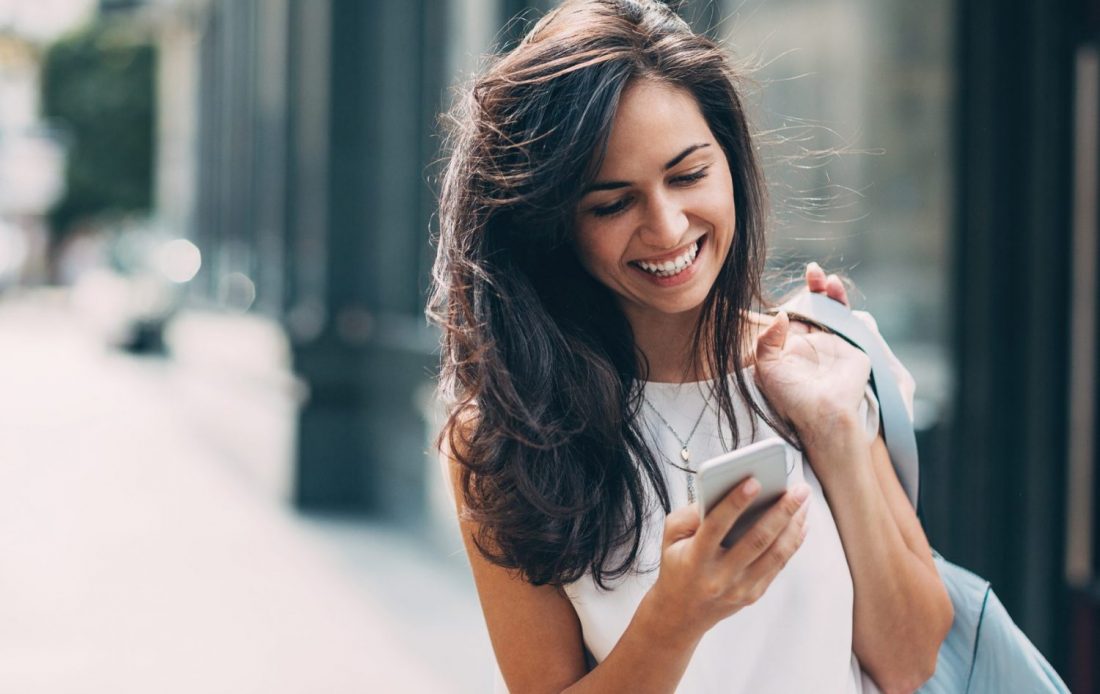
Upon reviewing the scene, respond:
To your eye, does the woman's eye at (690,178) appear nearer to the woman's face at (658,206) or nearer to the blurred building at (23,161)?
the woman's face at (658,206)

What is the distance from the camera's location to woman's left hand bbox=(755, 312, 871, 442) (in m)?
1.95

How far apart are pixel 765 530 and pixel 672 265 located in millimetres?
485

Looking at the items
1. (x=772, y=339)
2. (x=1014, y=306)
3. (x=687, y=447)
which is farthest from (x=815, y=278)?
(x=1014, y=306)

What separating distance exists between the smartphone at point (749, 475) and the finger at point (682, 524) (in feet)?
0.21

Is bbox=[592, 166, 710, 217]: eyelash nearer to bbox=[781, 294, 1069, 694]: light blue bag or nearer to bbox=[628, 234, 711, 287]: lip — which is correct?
bbox=[628, 234, 711, 287]: lip

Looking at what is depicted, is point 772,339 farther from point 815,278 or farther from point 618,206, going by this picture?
point 618,206

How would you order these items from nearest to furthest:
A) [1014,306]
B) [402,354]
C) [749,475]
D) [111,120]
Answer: [749,475]
[1014,306]
[402,354]
[111,120]

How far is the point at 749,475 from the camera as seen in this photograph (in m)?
1.56

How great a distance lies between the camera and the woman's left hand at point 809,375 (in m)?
1.95

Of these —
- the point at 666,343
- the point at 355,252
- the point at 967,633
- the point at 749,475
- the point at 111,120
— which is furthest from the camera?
the point at 111,120

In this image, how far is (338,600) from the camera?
7367mm

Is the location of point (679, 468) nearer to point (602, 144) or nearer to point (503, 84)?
point (602, 144)

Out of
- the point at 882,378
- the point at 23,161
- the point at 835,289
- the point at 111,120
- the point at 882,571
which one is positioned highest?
the point at 835,289

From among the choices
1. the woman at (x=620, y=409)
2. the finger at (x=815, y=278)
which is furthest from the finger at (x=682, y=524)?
the finger at (x=815, y=278)
